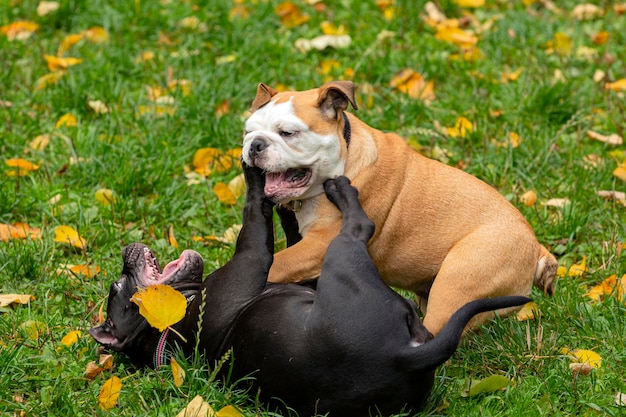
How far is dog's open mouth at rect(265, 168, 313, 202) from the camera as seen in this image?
15.5ft

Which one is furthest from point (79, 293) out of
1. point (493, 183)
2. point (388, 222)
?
point (493, 183)

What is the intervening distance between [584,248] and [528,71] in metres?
2.26

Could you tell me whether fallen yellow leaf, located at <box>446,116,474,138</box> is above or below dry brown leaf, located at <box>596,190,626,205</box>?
above

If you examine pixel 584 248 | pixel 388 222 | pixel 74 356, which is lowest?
pixel 584 248

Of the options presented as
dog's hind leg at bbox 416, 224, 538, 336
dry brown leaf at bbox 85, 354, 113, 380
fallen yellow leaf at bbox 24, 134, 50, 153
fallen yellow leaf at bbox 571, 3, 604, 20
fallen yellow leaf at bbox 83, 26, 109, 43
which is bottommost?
fallen yellow leaf at bbox 571, 3, 604, 20

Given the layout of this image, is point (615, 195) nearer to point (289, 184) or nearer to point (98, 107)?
point (289, 184)

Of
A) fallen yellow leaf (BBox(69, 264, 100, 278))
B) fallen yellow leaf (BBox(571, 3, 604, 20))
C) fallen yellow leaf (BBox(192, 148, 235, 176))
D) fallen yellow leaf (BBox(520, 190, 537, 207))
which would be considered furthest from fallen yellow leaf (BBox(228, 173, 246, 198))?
fallen yellow leaf (BBox(571, 3, 604, 20))

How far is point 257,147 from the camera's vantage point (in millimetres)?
4566

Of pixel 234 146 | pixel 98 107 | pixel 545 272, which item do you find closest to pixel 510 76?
pixel 234 146

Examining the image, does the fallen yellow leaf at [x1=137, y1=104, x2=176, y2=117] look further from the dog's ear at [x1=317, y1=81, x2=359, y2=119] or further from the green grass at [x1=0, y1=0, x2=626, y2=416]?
the dog's ear at [x1=317, y1=81, x2=359, y2=119]

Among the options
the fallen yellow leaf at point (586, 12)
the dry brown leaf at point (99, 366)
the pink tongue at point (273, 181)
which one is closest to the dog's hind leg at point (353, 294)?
the pink tongue at point (273, 181)

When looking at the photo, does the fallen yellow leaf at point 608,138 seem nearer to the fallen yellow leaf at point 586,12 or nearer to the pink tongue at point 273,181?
the fallen yellow leaf at point 586,12

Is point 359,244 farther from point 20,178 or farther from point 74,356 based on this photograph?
point 20,178

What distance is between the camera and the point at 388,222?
490 cm
